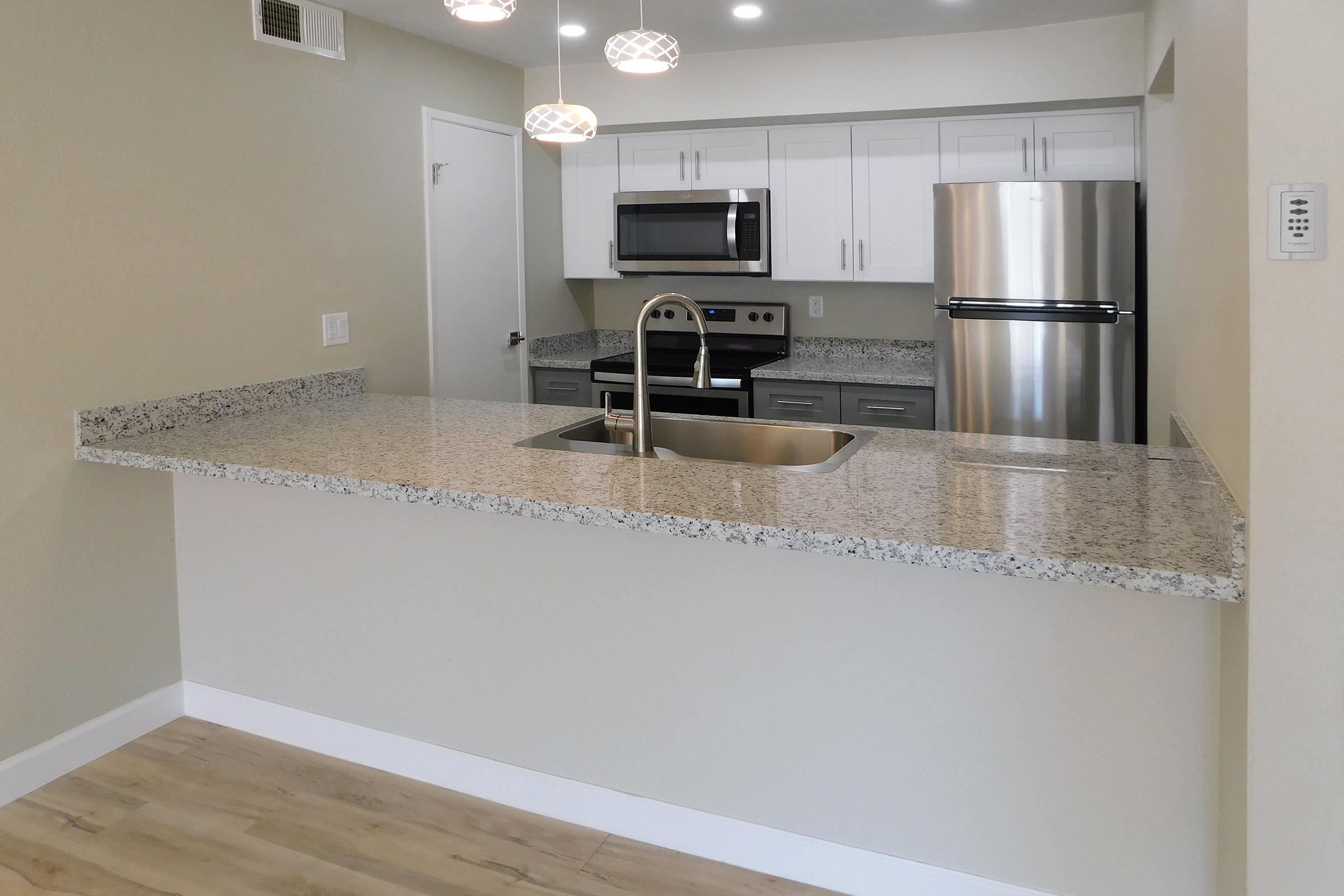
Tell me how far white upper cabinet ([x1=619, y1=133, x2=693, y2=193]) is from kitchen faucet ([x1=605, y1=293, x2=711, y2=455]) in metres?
2.12

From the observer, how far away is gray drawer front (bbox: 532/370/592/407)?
474 centimetres

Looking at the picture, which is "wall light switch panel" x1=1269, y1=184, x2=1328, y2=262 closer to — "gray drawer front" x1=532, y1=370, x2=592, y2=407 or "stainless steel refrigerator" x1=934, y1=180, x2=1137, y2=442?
"stainless steel refrigerator" x1=934, y1=180, x2=1137, y2=442

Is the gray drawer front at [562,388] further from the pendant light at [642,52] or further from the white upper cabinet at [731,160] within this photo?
the pendant light at [642,52]

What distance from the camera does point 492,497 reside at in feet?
6.51

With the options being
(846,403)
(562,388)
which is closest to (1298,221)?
(846,403)

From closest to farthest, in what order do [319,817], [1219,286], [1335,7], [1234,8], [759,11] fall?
[1335,7]
[1234,8]
[1219,286]
[319,817]
[759,11]

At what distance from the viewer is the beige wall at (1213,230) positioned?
1.50 meters

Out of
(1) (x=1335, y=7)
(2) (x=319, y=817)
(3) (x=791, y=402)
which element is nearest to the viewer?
(1) (x=1335, y=7)

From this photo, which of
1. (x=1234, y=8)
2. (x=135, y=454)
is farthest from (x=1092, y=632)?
(x=135, y=454)

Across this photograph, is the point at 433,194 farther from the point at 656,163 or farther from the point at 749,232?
the point at 749,232

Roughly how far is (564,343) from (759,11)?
6.56 feet

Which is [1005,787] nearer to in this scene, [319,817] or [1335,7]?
[1335,7]

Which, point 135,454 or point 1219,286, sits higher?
point 1219,286

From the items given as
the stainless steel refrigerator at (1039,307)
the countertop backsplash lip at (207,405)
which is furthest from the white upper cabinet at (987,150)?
the countertop backsplash lip at (207,405)
